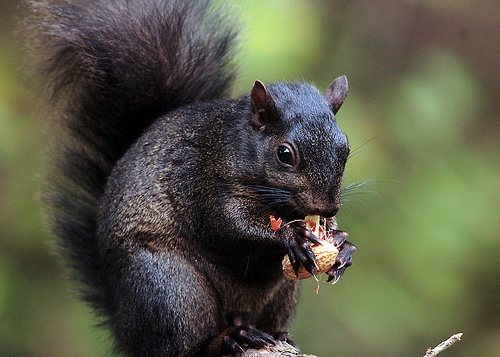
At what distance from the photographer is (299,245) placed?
2205 mm

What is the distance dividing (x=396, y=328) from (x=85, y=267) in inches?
74.1

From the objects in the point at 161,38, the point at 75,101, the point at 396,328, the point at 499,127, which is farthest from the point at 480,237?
the point at 75,101

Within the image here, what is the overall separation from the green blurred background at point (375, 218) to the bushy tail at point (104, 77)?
273 millimetres

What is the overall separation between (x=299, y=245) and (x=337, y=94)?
723 mm

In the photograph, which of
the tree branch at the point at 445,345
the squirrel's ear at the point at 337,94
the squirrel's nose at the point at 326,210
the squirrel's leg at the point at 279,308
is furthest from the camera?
the squirrel's leg at the point at 279,308

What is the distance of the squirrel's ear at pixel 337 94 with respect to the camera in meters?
2.49

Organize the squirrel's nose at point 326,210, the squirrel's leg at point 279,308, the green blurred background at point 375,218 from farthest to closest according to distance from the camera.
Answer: the green blurred background at point 375,218 → the squirrel's leg at point 279,308 → the squirrel's nose at point 326,210

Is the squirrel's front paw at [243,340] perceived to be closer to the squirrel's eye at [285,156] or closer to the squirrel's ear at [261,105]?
the squirrel's eye at [285,156]

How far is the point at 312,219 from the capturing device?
7.65 feet

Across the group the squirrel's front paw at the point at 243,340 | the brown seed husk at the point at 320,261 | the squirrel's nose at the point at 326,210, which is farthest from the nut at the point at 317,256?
the squirrel's front paw at the point at 243,340

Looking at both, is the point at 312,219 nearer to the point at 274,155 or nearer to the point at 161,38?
the point at 274,155

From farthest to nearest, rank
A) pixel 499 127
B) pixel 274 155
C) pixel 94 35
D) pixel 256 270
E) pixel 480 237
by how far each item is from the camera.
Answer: pixel 499 127
pixel 480 237
pixel 94 35
pixel 256 270
pixel 274 155

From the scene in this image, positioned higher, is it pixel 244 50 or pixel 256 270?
pixel 244 50

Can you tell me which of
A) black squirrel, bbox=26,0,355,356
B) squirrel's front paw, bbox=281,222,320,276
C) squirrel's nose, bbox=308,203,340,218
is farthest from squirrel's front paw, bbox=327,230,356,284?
squirrel's nose, bbox=308,203,340,218
